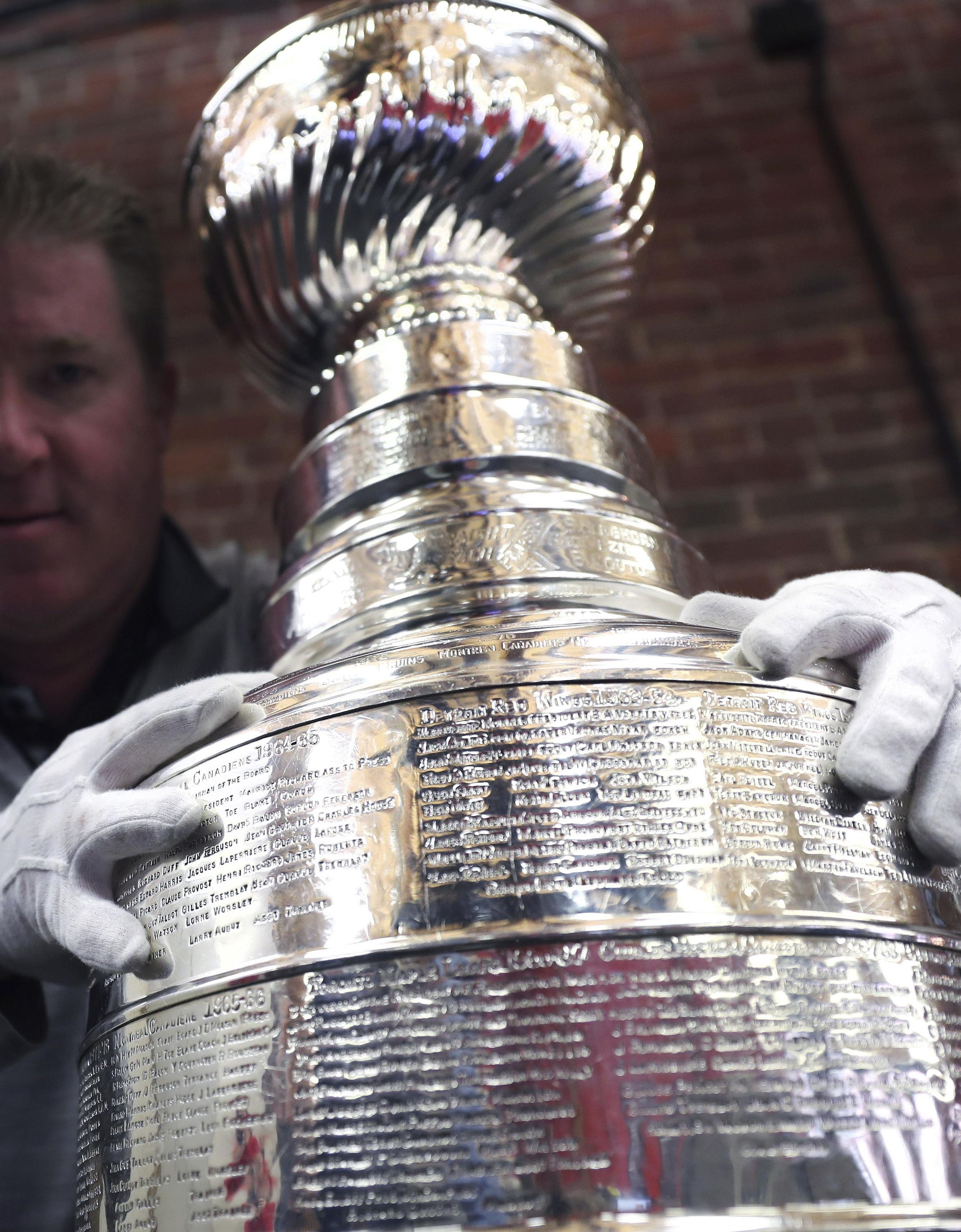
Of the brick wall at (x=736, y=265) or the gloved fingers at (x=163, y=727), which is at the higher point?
the brick wall at (x=736, y=265)

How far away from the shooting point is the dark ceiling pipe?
1.83m

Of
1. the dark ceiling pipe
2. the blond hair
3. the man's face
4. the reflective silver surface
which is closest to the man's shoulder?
the man's face

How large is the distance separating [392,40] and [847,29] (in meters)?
1.60

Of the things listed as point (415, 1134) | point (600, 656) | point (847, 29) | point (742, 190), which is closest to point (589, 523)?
point (600, 656)

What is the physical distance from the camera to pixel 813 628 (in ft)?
2.01

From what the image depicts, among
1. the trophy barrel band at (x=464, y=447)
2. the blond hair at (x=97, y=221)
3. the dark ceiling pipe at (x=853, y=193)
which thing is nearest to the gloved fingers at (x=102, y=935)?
the trophy barrel band at (x=464, y=447)

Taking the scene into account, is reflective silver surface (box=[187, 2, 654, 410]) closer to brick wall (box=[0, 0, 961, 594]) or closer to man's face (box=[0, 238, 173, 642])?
man's face (box=[0, 238, 173, 642])

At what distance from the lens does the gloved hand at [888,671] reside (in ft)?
1.91

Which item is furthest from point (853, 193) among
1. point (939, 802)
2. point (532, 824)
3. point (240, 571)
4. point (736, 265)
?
point (532, 824)

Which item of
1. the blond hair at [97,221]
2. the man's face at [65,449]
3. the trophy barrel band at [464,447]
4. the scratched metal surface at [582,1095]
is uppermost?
the blond hair at [97,221]

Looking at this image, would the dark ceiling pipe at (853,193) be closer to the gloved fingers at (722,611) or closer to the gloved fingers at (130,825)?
the gloved fingers at (722,611)

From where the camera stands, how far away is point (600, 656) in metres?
0.61

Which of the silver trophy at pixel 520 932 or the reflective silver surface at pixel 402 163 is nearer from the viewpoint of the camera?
the silver trophy at pixel 520 932

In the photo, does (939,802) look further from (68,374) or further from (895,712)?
(68,374)
